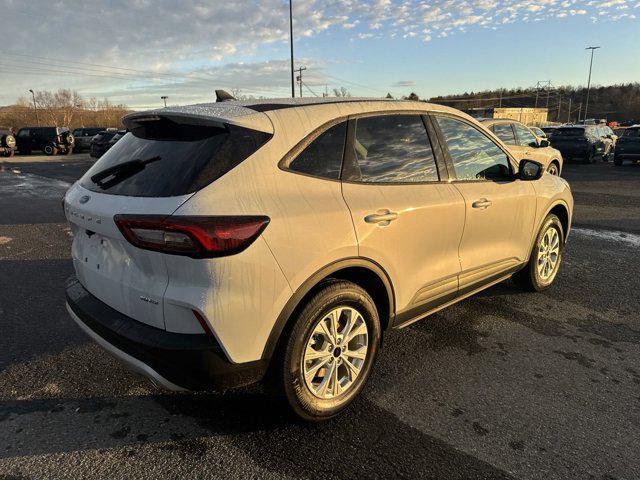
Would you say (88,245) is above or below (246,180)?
below

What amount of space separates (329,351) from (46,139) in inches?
1337

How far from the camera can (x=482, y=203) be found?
11.6ft

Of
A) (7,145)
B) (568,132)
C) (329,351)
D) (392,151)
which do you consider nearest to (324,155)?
(392,151)

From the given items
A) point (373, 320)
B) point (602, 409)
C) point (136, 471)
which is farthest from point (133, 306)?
point (602, 409)

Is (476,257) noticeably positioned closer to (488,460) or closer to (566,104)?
(488,460)

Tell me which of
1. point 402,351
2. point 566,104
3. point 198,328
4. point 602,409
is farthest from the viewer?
point 566,104

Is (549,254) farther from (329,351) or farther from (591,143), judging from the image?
(591,143)

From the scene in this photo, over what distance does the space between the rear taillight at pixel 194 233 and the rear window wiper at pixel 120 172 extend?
1.37 feet

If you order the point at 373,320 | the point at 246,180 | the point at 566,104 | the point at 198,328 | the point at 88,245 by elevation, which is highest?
the point at 566,104

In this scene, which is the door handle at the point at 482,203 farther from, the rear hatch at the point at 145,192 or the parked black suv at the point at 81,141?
the parked black suv at the point at 81,141

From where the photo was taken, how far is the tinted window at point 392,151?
9.27ft

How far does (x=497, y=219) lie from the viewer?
3727 mm

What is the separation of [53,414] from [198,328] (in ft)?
4.33

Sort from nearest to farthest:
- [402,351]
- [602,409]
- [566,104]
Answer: [602,409]
[402,351]
[566,104]
